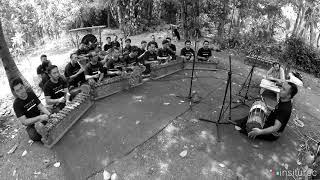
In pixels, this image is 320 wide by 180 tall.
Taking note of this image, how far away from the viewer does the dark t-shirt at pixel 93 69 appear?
6927 millimetres

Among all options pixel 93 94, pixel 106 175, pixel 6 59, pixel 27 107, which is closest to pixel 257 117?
pixel 106 175

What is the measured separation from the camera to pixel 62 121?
488 centimetres

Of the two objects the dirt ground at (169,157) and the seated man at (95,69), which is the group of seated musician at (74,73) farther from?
the dirt ground at (169,157)

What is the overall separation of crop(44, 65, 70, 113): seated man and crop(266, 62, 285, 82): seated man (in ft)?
19.5

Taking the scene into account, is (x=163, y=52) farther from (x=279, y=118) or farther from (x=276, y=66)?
(x=279, y=118)

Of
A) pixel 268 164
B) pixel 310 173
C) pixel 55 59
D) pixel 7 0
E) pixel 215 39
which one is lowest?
pixel 268 164

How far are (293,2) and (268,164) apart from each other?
11.2 metres

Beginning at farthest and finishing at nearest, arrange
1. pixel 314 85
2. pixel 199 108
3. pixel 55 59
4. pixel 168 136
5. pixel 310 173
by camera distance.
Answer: pixel 55 59
pixel 314 85
pixel 199 108
pixel 168 136
pixel 310 173

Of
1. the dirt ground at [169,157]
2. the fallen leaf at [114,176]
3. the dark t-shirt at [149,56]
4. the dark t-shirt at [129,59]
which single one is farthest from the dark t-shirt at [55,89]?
the dark t-shirt at [149,56]

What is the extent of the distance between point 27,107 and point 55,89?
38.0 inches

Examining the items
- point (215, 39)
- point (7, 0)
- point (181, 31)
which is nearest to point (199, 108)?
point (215, 39)

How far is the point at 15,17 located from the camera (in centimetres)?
1467

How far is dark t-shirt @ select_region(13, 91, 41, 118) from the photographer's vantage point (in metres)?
4.30

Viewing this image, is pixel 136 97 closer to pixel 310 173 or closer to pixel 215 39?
pixel 310 173
